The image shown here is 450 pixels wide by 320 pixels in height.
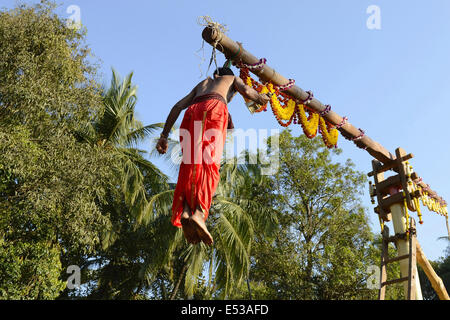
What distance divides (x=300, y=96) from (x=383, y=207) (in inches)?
90.4

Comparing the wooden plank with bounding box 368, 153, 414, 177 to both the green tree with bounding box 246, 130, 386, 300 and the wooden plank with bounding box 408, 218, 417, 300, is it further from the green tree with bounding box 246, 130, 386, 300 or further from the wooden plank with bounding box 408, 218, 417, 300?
the green tree with bounding box 246, 130, 386, 300

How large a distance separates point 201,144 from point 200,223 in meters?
0.61

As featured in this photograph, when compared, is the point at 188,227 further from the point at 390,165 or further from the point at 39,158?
the point at 39,158

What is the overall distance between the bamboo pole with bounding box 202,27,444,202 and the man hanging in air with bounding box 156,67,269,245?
20.8 inches

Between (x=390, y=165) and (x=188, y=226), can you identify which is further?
(x=390, y=165)

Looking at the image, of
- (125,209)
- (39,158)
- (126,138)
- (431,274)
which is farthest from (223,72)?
(125,209)

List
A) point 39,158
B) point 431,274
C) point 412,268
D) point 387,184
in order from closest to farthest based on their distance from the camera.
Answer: point 412,268, point 431,274, point 387,184, point 39,158

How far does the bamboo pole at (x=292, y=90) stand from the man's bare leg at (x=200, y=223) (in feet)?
5.74

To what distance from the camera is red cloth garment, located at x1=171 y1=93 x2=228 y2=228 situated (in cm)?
303

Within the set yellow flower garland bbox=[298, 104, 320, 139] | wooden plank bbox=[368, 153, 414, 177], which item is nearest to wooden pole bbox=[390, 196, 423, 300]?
wooden plank bbox=[368, 153, 414, 177]

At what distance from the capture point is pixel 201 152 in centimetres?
315

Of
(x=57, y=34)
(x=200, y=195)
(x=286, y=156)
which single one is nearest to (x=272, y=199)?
(x=286, y=156)

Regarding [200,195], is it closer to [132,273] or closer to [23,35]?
[23,35]

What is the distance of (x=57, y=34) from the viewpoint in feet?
32.3
